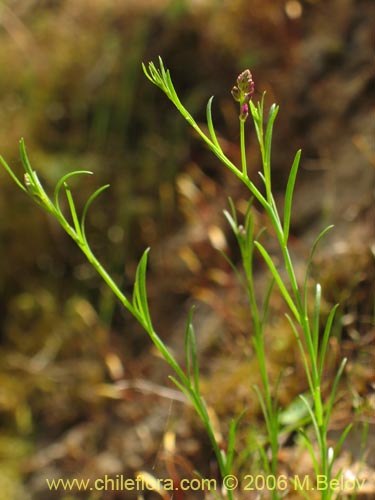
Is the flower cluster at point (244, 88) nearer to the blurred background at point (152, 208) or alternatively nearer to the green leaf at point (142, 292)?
the green leaf at point (142, 292)

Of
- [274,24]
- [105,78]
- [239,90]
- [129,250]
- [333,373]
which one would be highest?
[239,90]

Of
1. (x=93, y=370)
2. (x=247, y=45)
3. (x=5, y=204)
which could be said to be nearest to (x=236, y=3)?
(x=247, y=45)

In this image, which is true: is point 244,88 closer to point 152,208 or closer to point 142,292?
point 142,292

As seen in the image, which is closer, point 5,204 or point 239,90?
point 239,90

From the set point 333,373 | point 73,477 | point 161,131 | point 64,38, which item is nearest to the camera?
point 333,373

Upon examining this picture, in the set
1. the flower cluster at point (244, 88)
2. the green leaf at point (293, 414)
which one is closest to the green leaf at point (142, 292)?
the flower cluster at point (244, 88)

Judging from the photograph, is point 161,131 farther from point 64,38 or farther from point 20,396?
point 20,396

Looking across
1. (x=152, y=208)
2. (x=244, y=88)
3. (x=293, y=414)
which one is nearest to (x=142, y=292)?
(x=244, y=88)

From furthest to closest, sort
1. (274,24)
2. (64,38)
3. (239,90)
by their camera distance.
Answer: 1. (64,38)
2. (274,24)
3. (239,90)

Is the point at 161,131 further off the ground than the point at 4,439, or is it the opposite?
the point at 161,131
